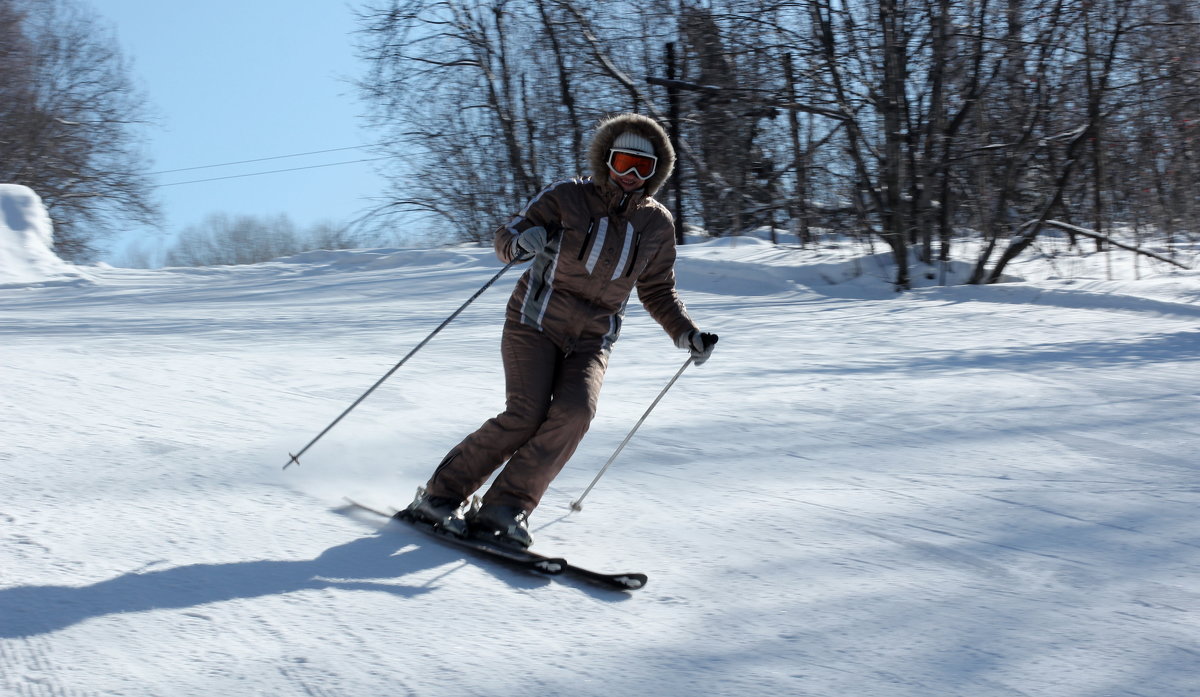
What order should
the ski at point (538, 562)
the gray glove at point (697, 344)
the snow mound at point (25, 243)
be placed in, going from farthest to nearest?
the snow mound at point (25, 243)
the gray glove at point (697, 344)
the ski at point (538, 562)

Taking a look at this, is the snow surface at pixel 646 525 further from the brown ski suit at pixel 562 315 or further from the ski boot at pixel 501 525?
the brown ski suit at pixel 562 315

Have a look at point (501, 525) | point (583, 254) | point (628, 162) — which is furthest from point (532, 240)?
point (501, 525)

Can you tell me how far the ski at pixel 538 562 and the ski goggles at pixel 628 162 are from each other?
1.32 metres

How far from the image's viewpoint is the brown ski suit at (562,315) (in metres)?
3.58

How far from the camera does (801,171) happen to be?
1334 centimetres

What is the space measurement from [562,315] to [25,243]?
36.8 feet

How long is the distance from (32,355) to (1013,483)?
573 centimetres

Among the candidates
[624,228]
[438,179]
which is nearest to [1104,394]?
[624,228]

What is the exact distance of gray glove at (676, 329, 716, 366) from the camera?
12.6 ft

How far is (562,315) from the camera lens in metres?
3.65

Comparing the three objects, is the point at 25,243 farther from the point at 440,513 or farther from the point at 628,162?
the point at 628,162

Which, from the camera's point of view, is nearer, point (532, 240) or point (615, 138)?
point (532, 240)

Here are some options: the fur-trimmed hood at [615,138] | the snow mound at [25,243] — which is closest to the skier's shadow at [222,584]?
the fur-trimmed hood at [615,138]

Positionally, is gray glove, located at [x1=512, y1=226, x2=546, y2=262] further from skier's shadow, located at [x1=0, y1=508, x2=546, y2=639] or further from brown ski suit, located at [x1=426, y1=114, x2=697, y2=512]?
skier's shadow, located at [x1=0, y1=508, x2=546, y2=639]
